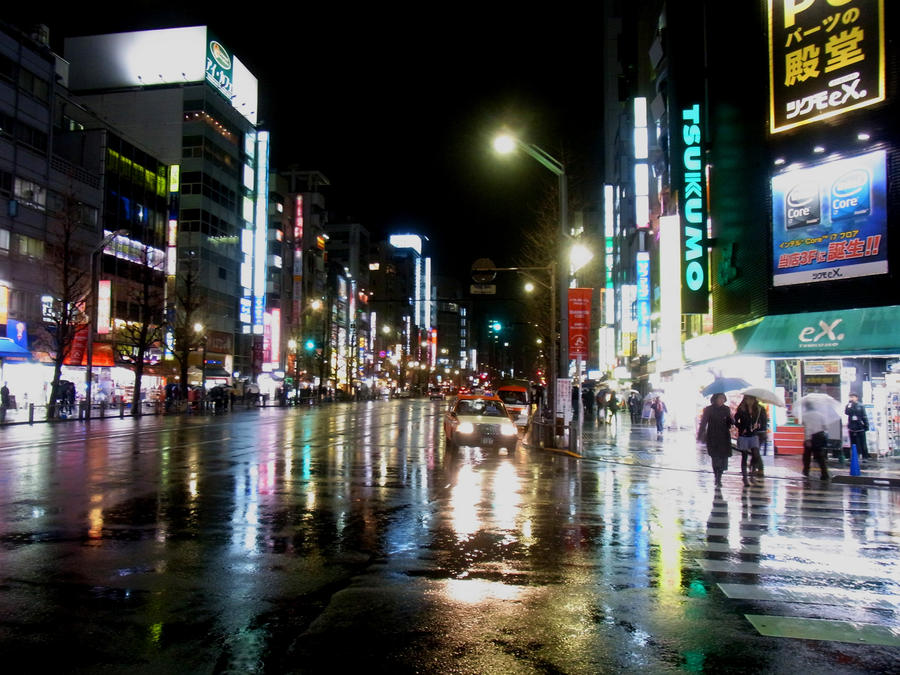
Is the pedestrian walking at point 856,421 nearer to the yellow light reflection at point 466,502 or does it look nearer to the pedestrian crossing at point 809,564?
the pedestrian crossing at point 809,564

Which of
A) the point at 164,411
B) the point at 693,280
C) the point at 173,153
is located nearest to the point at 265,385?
the point at 173,153

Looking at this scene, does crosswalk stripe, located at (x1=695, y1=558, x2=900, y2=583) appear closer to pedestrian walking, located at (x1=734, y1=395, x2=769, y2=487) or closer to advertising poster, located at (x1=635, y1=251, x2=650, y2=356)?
pedestrian walking, located at (x1=734, y1=395, x2=769, y2=487)

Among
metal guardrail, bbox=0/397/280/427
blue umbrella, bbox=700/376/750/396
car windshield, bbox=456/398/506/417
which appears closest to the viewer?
blue umbrella, bbox=700/376/750/396

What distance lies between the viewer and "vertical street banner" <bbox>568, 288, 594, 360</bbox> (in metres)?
25.4

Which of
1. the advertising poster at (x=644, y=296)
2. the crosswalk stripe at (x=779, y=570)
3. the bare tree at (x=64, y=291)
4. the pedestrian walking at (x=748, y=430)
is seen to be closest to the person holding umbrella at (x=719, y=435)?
the pedestrian walking at (x=748, y=430)

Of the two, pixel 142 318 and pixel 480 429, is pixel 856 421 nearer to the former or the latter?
pixel 480 429

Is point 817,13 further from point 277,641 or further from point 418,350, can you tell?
point 418,350

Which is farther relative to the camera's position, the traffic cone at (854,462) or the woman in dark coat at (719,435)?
the traffic cone at (854,462)

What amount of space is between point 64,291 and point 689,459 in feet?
115

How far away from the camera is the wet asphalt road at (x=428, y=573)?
534cm

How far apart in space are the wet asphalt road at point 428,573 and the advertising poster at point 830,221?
7.02 meters

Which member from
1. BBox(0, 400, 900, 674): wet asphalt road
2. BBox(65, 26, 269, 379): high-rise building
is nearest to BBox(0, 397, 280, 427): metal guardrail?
BBox(65, 26, 269, 379): high-rise building

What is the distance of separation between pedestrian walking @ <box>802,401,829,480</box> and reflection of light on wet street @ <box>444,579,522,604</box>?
1253cm

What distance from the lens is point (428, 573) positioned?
767 cm
